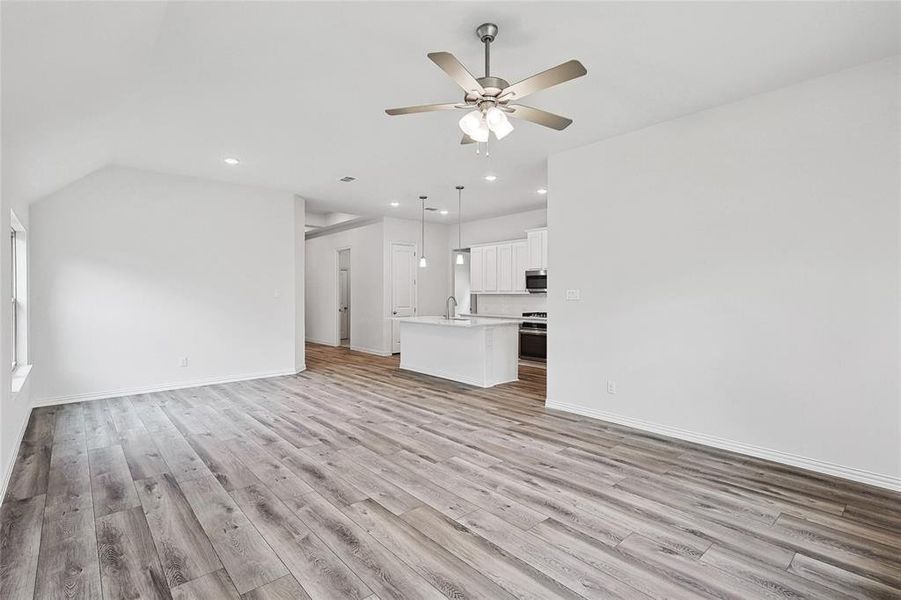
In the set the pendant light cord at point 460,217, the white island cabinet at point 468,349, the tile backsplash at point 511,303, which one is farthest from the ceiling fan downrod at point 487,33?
the tile backsplash at point 511,303

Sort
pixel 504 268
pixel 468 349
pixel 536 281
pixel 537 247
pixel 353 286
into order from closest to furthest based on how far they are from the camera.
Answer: pixel 468 349 → pixel 537 247 → pixel 536 281 → pixel 504 268 → pixel 353 286

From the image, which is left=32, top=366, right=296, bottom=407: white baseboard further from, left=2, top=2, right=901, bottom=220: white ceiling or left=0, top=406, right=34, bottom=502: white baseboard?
left=2, top=2, right=901, bottom=220: white ceiling

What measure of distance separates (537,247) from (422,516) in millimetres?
5921

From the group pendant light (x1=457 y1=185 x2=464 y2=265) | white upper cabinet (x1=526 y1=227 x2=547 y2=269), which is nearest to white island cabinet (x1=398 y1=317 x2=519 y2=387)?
pendant light (x1=457 y1=185 x2=464 y2=265)

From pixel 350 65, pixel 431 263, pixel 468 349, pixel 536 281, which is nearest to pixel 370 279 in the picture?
pixel 431 263

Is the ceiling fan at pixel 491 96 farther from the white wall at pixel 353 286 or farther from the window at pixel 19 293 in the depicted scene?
the white wall at pixel 353 286

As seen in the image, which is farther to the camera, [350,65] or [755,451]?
[755,451]

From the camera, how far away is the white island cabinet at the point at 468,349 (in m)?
5.73

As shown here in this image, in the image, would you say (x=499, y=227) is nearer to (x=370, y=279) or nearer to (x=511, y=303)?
(x=511, y=303)

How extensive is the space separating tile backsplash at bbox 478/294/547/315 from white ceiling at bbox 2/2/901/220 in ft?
13.4

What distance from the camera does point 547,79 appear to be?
2250 mm

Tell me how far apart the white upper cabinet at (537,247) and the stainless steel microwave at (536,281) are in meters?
0.10

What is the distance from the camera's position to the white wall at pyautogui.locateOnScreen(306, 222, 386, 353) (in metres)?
8.77

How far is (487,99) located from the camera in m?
2.48
